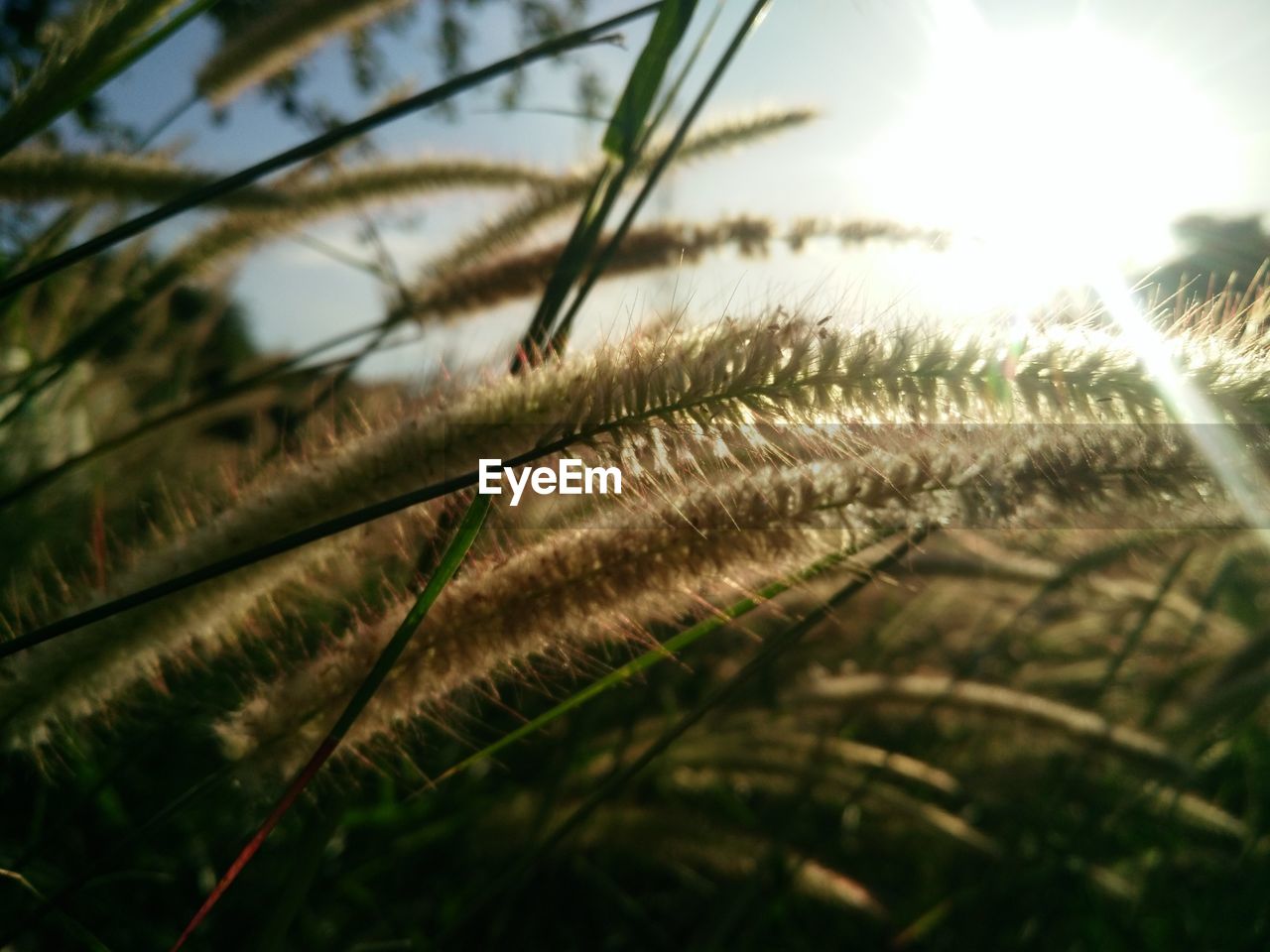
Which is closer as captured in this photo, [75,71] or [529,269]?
[75,71]

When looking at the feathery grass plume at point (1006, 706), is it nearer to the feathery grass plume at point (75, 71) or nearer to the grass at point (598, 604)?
the grass at point (598, 604)

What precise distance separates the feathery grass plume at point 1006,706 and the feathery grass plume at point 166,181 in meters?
1.35

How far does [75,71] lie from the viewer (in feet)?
2.90

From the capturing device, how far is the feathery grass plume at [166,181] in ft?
4.24

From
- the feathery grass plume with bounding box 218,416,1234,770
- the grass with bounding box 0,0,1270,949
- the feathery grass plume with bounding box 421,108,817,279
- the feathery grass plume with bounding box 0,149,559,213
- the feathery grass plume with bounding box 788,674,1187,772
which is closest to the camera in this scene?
the grass with bounding box 0,0,1270,949

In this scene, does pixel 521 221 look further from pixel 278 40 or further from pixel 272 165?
pixel 272 165

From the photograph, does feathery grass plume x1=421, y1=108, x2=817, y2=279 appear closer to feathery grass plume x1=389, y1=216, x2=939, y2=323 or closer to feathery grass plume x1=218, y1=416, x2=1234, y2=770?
feathery grass plume x1=389, y1=216, x2=939, y2=323

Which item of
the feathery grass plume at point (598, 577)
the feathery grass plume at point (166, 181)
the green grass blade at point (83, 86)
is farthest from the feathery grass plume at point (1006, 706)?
the green grass blade at point (83, 86)

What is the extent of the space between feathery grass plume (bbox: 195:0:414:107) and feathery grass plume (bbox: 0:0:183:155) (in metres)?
1.06

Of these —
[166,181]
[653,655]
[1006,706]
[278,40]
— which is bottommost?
[1006,706]

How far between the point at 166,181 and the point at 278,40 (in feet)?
2.17

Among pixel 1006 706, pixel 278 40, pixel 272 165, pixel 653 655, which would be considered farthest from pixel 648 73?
pixel 1006 706

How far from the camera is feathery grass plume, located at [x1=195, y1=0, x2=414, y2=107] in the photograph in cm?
186

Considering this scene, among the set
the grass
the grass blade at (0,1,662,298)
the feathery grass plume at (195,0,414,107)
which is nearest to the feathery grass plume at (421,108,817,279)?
the grass
